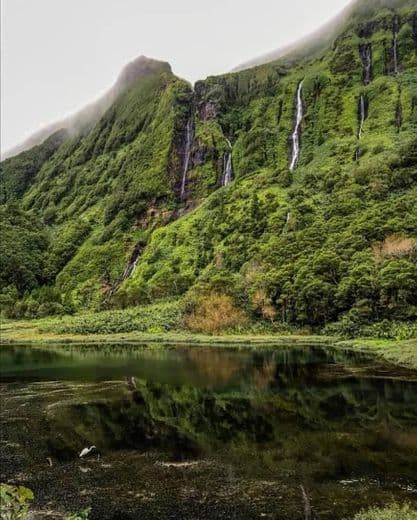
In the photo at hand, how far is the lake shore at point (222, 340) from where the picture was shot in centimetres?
6819

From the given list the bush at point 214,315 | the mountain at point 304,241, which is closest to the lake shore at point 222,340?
the bush at point 214,315

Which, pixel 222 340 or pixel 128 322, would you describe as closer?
pixel 222 340

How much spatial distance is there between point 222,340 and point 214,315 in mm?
13822

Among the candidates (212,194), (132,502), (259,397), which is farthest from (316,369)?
(212,194)

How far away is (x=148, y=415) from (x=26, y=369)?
36961 millimetres

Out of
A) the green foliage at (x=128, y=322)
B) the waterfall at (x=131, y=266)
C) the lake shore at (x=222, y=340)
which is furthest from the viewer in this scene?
the waterfall at (x=131, y=266)

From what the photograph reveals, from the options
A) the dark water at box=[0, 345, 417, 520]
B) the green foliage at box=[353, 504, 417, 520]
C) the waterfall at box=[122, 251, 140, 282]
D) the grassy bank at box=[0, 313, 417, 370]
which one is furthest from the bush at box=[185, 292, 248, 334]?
Result: the green foliage at box=[353, 504, 417, 520]

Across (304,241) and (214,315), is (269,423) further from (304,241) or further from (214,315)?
(304,241)

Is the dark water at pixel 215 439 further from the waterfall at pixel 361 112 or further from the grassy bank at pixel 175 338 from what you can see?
the waterfall at pixel 361 112

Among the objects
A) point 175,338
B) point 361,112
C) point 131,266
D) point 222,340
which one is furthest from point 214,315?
point 361,112

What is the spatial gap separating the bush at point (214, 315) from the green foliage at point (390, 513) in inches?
3401

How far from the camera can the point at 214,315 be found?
112m

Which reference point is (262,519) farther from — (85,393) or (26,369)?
(26,369)

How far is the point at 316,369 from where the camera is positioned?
6088 centimetres
